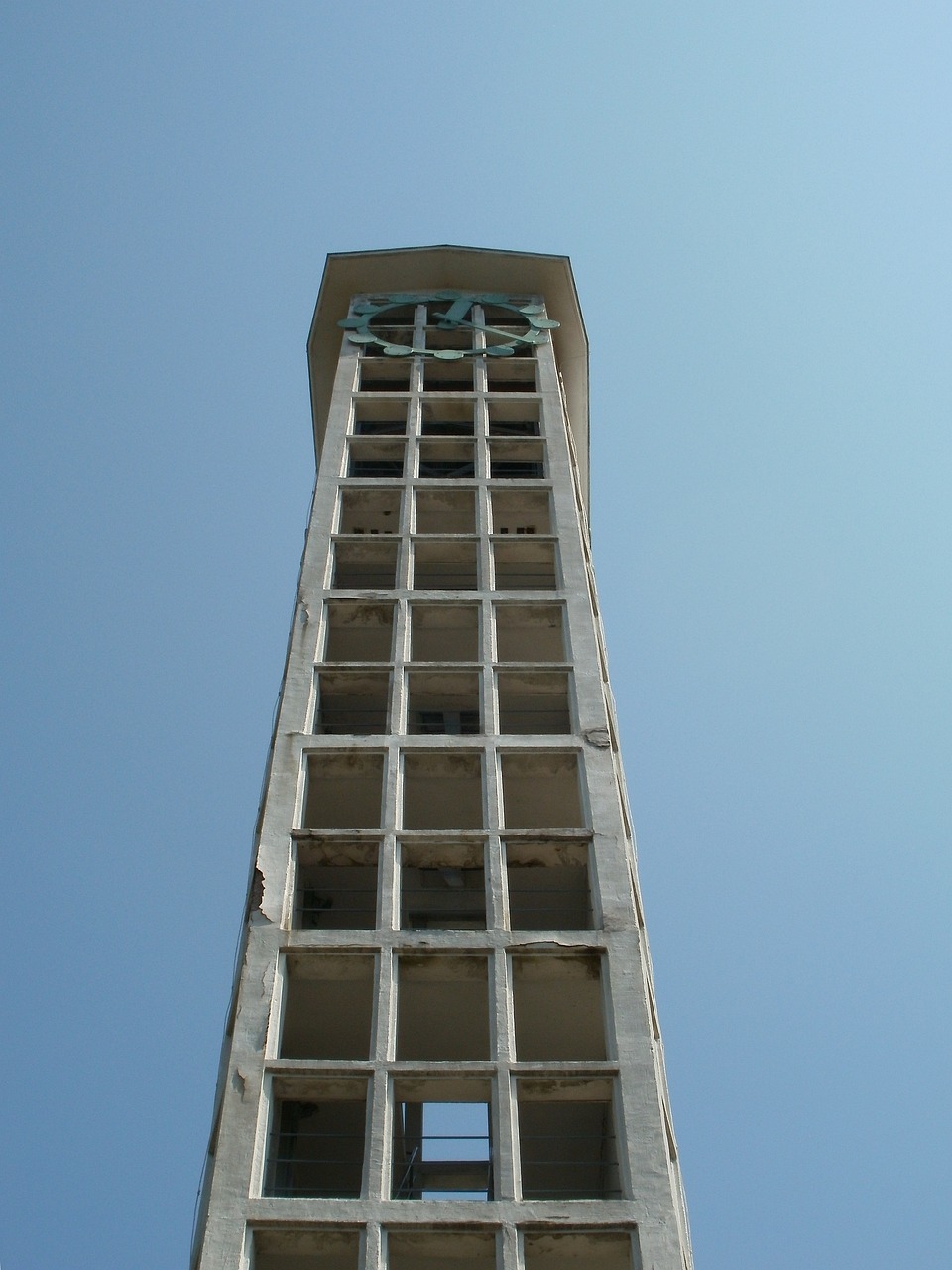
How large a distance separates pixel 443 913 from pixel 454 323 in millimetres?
20187

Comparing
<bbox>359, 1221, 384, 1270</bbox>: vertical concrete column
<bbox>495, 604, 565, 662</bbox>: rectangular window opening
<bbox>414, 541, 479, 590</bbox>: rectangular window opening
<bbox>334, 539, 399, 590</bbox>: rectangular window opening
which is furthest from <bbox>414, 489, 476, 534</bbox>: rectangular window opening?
<bbox>359, 1221, 384, 1270</bbox>: vertical concrete column

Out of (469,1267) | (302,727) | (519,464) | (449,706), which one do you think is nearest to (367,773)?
(302,727)

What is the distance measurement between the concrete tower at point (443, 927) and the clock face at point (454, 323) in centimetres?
633

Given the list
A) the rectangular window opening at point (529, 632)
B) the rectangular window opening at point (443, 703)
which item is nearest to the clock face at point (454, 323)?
the rectangular window opening at point (529, 632)

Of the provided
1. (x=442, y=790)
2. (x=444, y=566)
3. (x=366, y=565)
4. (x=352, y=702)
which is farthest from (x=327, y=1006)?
(x=444, y=566)

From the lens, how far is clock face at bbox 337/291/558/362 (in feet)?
116

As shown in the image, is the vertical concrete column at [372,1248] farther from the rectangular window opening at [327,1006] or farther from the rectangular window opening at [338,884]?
the rectangular window opening at [338,884]

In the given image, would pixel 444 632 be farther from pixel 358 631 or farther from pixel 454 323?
pixel 454 323

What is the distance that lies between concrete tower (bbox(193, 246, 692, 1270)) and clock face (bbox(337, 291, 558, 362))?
6328 millimetres

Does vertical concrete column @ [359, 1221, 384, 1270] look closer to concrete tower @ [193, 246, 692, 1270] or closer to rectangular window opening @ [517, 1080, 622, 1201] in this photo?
concrete tower @ [193, 246, 692, 1270]

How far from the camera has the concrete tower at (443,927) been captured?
557 inches

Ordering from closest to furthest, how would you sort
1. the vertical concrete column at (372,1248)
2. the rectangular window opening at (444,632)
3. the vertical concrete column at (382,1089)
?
the vertical concrete column at (372,1248) → the vertical concrete column at (382,1089) → the rectangular window opening at (444,632)

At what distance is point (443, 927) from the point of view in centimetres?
1962

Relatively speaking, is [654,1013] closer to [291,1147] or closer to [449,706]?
[291,1147]
